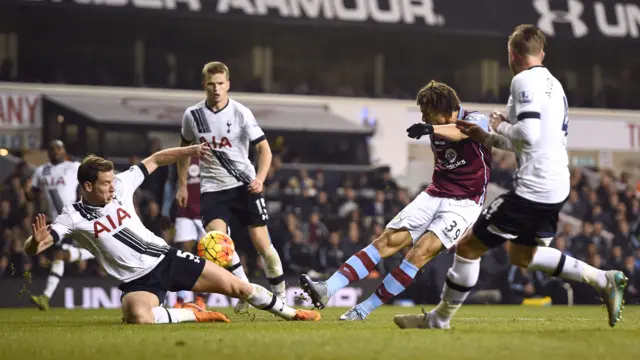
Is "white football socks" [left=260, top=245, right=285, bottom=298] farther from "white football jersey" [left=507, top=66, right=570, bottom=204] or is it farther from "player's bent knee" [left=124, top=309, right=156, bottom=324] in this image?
"white football jersey" [left=507, top=66, right=570, bottom=204]

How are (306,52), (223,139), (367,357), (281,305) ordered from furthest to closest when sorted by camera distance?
1. (306,52)
2. (223,139)
3. (281,305)
4. (367,357)

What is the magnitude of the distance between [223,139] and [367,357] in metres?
5.47

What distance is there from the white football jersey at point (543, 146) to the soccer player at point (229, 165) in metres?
3.83

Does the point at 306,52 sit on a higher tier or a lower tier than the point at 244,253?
higher

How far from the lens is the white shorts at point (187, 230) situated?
14875mm

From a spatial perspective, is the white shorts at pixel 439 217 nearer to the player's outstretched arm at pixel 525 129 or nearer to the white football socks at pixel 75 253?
the player's outstretched arm at pixel 525 129

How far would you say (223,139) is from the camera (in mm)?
11406

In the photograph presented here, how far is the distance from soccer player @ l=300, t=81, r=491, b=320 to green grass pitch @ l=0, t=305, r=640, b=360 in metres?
0.93

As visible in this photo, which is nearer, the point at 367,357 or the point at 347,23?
the point at 367,357

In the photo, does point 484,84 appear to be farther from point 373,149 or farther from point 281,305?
point 281,305

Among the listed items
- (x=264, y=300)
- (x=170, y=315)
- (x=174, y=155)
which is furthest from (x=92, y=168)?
(x=264, y=300)

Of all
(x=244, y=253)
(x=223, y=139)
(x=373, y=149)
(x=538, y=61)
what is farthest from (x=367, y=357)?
(x=373, y=149)

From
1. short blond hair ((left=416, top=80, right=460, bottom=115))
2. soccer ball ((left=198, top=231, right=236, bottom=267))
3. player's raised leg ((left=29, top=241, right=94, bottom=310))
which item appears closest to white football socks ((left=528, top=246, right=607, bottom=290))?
short blond hair ((left=416, top=80, right=460, bottom=115))

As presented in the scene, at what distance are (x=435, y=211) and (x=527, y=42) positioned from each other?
2224 mm
